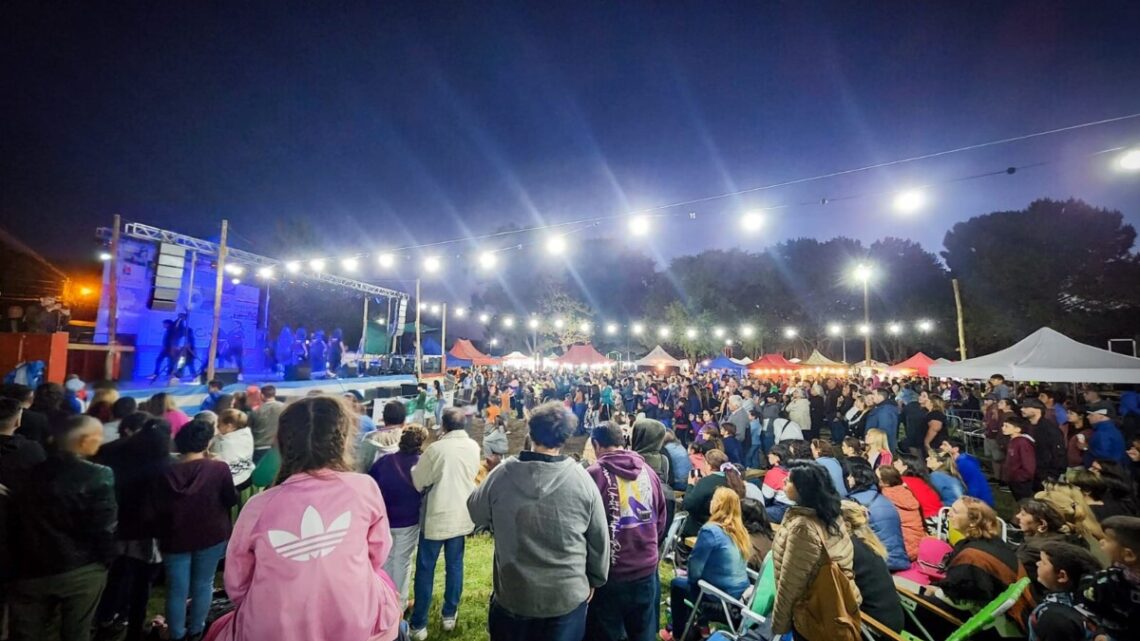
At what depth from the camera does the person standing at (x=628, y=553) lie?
2.68 metres

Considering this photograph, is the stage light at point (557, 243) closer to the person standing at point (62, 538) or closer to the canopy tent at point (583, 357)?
the person standing at point (62, 538)

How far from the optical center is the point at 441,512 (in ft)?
12.2

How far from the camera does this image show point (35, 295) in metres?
20.0

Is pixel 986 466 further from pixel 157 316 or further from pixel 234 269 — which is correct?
pixel 157 316

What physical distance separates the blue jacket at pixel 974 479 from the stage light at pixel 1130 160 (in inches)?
156

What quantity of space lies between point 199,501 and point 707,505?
13.1ft

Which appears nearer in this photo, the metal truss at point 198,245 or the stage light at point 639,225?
the stage light at point 639,225

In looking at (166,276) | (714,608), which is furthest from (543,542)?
(166,276)

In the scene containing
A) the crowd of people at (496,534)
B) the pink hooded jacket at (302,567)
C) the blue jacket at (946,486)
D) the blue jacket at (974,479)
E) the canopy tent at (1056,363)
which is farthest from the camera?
the canopy tent at (1056,363)

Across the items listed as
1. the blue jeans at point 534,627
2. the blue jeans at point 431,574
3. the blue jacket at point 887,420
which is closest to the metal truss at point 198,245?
the blue jeans at point 431,574

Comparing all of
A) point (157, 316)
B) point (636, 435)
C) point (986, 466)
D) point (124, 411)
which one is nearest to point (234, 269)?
point (157, 316)

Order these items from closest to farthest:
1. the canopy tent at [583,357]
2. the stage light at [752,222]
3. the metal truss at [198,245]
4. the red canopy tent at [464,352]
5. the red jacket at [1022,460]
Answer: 1. the red jacket at [1022,460]
2. the stage light at [752,222]
3. the metal truss at [198,245]
4. the canopy tent at [583,357]
5. the red canopy tent at [464,352]

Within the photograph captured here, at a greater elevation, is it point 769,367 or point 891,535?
point 769,367

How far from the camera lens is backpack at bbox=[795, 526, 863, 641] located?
2268 millimetres
